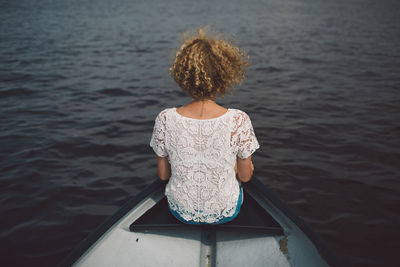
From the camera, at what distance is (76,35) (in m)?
16.7

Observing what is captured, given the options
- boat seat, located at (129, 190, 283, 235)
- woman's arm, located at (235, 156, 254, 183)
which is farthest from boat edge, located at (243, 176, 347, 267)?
woman's arm, located at (235, 156, 254, 183)

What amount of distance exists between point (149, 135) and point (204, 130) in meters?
4.43

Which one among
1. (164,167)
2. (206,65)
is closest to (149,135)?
(164,167)

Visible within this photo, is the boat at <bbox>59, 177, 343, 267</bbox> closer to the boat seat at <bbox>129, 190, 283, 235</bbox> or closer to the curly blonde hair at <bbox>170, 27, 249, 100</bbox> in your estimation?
the boat seat at <bbox>129, 190, 283, 235</bbox>

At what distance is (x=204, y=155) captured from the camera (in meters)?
2.19

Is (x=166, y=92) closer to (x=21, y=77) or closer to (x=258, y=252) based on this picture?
(x=21, y=77)

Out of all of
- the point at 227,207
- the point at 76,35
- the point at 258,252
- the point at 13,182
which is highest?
the point at 76,35

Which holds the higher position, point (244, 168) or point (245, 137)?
point (245, 137)

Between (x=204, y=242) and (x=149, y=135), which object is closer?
(x=204, y=242)

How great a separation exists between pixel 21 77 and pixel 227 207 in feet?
31.8

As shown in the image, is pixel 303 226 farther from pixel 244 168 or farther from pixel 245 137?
pixel 245 137

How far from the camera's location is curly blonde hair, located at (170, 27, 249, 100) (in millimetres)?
2018

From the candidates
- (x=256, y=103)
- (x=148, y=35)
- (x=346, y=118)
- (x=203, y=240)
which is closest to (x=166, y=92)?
(x=256, y=103)

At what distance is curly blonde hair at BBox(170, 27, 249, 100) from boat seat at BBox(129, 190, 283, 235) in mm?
1198
